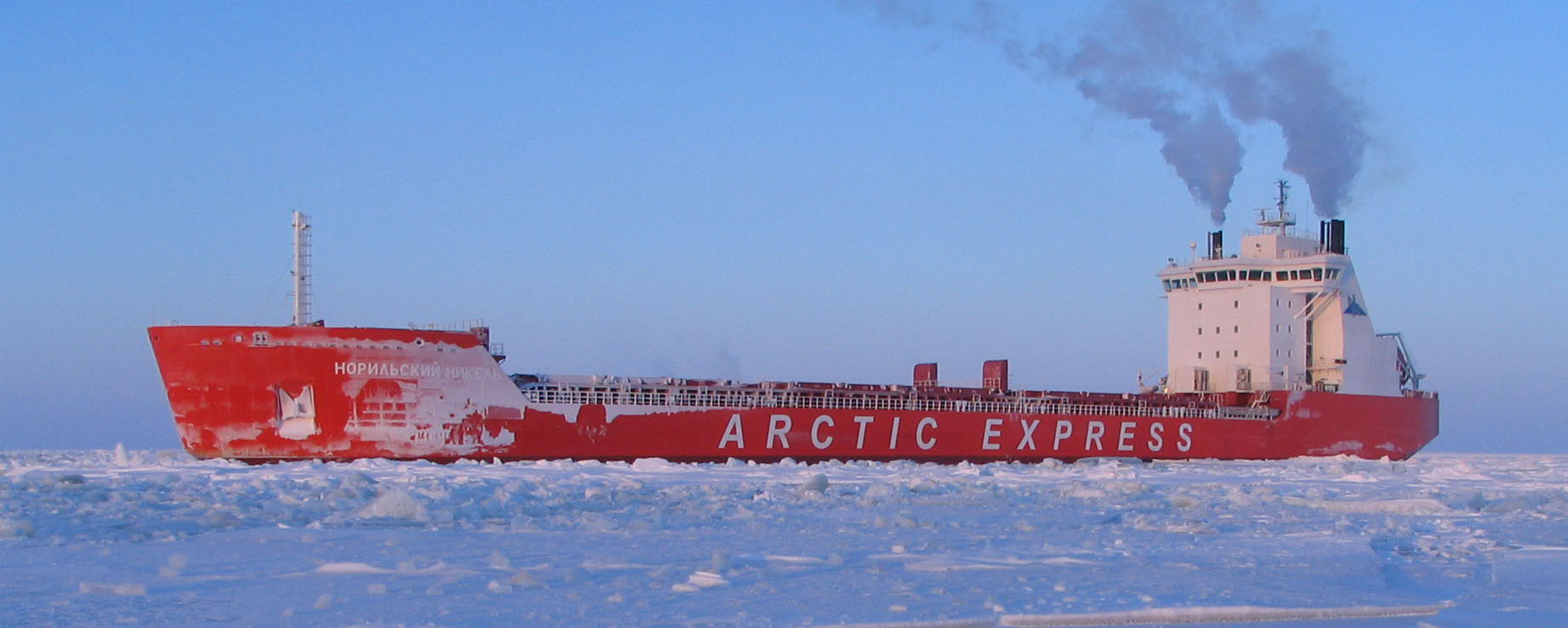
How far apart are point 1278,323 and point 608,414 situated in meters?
16.2

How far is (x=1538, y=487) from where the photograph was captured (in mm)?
18484

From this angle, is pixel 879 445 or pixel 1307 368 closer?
pixel 879 445

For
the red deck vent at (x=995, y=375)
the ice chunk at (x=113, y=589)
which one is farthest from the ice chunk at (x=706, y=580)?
the red deck vent at (x=995, y=375)

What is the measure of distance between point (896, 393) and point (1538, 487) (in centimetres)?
1085

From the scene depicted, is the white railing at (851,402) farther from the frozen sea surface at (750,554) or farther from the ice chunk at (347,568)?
the ice chunk at (347,568)

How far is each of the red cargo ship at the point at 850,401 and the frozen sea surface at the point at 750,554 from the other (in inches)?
180

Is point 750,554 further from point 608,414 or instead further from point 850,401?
point 850,401

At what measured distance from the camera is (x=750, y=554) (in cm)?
860

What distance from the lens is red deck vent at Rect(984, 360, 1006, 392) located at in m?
28.6

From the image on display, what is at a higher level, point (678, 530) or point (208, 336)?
point (208, 336)

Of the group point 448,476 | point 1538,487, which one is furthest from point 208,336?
point 1538,487

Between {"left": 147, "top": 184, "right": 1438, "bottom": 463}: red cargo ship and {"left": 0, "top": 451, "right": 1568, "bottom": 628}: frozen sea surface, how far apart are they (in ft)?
15.0

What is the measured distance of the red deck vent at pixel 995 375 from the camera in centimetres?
2858

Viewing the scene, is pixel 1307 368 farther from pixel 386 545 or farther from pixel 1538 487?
pixel 386 545
